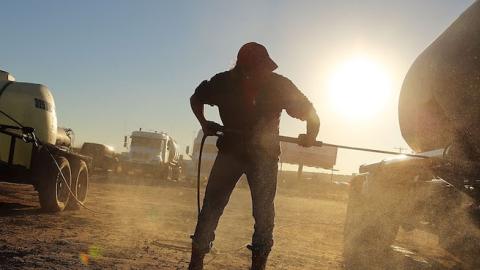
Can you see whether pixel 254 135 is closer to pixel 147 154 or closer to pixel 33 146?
pixel 33 146

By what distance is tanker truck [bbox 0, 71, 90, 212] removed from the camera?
8.45 meters

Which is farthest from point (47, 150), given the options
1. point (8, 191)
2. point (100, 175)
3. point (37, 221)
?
point (100, 175)

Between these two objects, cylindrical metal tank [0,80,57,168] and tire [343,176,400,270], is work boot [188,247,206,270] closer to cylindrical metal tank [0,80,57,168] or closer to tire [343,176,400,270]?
tire [343,176,400,270]

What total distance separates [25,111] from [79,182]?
2255 millimetres

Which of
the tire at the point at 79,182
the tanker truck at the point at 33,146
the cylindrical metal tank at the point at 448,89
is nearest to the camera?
the cylindrical metal tank at the point at 448,89

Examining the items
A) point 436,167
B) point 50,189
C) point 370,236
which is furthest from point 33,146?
point 436,167

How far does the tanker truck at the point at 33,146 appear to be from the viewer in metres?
8.45

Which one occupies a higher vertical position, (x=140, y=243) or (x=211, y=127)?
(x=211, y=127)

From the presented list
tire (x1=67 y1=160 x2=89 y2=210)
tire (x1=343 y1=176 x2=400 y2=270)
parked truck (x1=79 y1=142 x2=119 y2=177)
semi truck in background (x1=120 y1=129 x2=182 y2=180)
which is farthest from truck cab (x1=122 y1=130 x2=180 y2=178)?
tire (x1=343 y1=176 x2=400 y2=270)

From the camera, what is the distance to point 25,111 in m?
9.12

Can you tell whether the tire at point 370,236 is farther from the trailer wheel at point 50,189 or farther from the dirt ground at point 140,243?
the trailer wheel at point 50,189

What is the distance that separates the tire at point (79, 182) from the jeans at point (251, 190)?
624 centimetres

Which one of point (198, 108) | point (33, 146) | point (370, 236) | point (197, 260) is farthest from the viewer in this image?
point (33, 146)

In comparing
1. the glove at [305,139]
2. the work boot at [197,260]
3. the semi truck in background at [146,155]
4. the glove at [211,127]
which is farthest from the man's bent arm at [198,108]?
the semi truck in background at [146,155]
